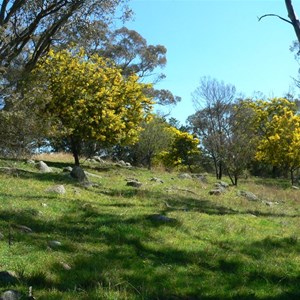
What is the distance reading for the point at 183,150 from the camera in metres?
45.1

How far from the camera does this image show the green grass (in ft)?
19.7

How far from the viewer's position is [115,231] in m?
8.52

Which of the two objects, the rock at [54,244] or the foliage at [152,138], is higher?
the foliage at [152,138]

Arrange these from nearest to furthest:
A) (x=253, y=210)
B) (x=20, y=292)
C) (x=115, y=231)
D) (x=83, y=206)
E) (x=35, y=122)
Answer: (x=20, y=292)
(x=115, y=231)
(x=83, y=206)
(x=253, y=210)
(x=35, y=122)

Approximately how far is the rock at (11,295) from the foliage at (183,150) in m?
39.9

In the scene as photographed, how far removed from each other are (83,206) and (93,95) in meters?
10.0

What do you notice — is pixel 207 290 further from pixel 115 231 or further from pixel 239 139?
pixel 239 139

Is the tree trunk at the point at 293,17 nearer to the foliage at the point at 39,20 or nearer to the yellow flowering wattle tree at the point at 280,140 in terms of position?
the foliage at the point at 39,20

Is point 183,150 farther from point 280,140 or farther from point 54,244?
point 54,244

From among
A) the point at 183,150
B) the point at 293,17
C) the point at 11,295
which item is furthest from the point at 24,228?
the point at 183,150

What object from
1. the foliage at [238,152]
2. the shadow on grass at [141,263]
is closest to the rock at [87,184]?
the shadow on grass at [141,263]

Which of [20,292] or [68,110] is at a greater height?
[68,110]

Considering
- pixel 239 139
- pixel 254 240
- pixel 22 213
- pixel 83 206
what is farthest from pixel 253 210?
pixel 239 139

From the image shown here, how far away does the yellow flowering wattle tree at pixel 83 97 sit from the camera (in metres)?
18.7
